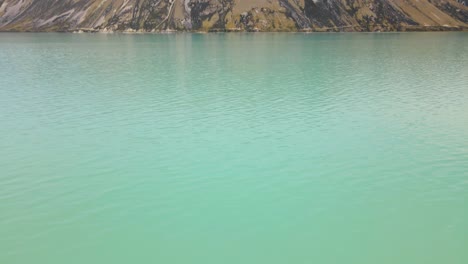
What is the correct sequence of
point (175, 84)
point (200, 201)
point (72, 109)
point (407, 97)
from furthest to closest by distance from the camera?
point (175, 84) → point (407, 97) → point (72, 109) → point (200, 201)

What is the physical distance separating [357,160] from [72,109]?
104 ft

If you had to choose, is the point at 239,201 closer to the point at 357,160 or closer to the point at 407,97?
the point at 357,160

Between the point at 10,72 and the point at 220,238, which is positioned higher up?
the point at 10,72

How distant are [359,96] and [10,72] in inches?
2463

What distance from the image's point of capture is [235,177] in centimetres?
2875

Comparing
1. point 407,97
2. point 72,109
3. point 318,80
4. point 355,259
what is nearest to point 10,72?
point 72,109

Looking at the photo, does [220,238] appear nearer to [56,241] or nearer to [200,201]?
[200,201]

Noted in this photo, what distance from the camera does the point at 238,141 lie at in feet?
121

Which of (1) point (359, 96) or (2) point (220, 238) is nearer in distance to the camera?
(2) point (220, 238)

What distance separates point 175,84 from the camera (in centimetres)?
6888

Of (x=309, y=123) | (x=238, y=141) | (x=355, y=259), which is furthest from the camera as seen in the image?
(x=309, y=123)

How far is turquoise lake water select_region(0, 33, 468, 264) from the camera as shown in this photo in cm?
2019

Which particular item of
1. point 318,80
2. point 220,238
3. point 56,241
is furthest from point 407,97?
point 56,241

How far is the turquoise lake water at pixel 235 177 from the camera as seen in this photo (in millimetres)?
20188
